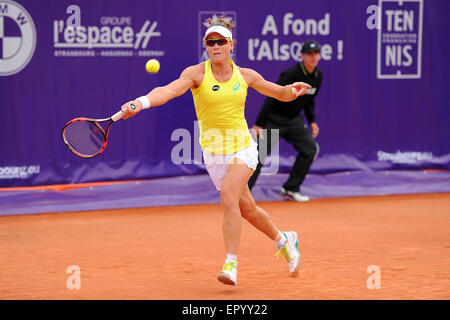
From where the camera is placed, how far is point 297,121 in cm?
881

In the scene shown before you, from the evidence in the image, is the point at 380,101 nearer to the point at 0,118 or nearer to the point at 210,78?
the point at 0,118

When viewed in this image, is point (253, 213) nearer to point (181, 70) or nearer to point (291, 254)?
point (291, 254)

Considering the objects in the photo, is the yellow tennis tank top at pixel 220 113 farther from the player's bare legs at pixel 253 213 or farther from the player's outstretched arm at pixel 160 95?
the player's bare legs at pixel 253 213

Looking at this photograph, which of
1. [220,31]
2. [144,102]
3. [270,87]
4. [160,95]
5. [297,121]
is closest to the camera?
[144,102]

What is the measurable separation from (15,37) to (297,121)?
3.08 m

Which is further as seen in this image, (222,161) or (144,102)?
(222,161)

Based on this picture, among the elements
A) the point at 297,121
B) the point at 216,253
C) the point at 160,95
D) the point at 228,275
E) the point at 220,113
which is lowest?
the point at 216,253

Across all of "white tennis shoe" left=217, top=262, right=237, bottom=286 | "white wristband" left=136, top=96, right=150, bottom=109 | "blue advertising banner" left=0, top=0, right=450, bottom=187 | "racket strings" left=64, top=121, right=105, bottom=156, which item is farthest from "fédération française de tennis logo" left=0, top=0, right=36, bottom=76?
"white tennis shoe" left=217, top=262, right=237, bottom=286

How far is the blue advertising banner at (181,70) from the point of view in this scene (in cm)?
836

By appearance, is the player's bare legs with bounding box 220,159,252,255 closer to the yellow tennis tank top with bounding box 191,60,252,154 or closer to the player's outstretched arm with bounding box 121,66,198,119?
the yellow tennis tank top with bounding box 191,60,252,154

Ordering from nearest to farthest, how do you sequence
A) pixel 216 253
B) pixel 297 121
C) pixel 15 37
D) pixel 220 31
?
pixel 220 31 → pixel 216 253 → pixel 15 37 → pixel 297 121

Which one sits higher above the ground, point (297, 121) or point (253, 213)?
point (297, 121)

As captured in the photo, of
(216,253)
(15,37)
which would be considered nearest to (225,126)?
(216,253)

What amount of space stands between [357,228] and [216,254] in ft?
5.81
